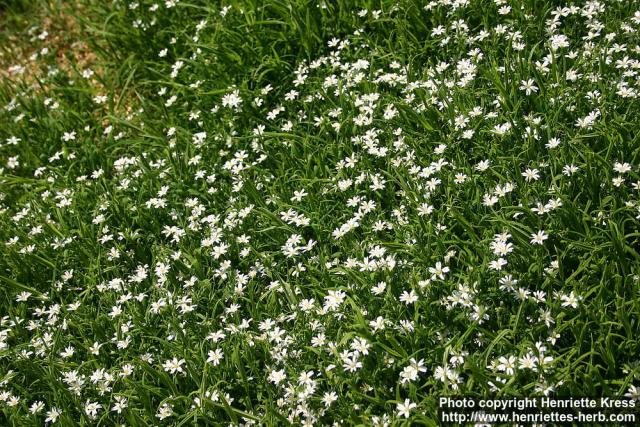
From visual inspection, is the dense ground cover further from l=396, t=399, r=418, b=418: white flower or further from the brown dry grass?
the brown dry grass

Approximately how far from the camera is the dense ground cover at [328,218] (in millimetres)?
3410

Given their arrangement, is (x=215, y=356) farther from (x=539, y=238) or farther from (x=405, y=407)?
(x=539, y=238)

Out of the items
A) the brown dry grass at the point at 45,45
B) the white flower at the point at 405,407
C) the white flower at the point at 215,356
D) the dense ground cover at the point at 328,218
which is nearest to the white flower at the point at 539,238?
the dense ground cover at the point at 328,218

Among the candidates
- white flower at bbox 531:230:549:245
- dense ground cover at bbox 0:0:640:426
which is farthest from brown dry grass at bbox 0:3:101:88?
white flower at bbox 531:230:549:245

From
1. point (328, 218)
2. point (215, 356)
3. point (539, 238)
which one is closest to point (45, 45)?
point (328, 218)

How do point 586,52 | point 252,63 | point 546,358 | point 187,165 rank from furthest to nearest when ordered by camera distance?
point 252,63, point 187,165, point 586,52, point 546,358

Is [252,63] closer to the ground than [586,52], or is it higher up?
higher up

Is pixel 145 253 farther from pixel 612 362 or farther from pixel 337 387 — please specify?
pixel 612 362

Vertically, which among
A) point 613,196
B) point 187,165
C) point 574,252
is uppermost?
point 187,165

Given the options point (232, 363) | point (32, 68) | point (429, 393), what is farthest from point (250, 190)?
point (32, 68)

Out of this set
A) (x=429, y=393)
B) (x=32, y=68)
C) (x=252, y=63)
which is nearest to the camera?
(x=429, y=393)

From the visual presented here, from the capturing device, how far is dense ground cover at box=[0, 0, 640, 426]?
341 centimetres

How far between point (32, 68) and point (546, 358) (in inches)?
214

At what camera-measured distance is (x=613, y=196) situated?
3.65 m
